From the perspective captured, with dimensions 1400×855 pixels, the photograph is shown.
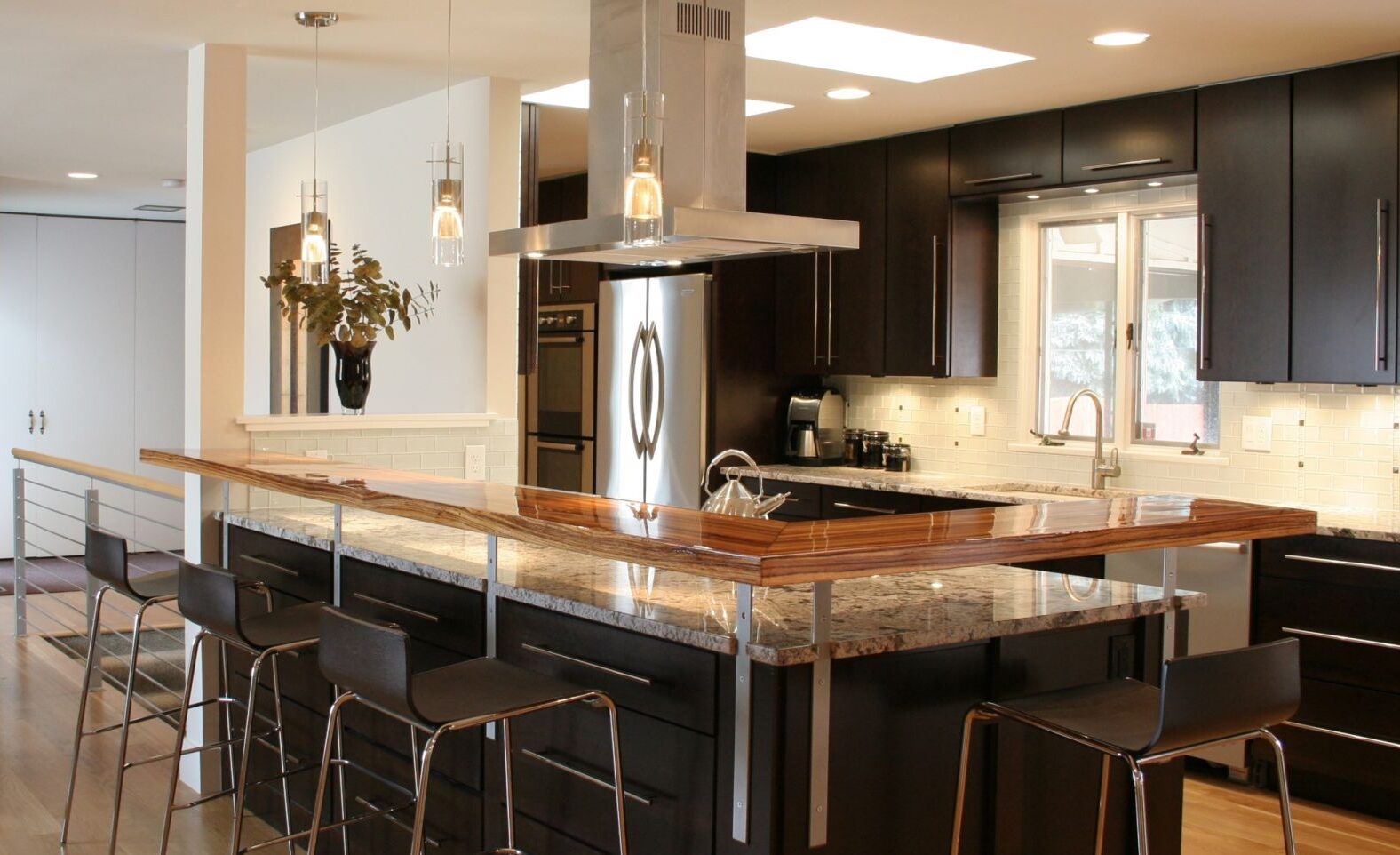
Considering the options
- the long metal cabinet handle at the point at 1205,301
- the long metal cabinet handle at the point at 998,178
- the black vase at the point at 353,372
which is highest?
the long metal cabinet handle at the point at 998,178

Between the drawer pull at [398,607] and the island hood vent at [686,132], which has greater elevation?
the island hood vent at [686,132]

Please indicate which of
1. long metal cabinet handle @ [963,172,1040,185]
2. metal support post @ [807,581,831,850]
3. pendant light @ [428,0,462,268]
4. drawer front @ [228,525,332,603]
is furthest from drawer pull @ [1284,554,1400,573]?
drawer front @ [228,525,332,603]

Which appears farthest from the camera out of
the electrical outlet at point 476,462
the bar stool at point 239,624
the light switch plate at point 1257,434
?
the light switch plate at point 1257,434

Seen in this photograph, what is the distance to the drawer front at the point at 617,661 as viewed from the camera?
247 centimetres

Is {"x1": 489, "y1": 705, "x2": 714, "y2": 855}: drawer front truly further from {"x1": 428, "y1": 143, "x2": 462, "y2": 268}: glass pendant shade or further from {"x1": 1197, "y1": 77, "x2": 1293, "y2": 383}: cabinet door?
{"x1": 1197, "y1": 77, "x2": 1293, "y2": 383}: cabinet door

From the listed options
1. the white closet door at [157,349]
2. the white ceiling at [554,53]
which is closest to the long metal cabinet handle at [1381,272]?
the white ceiling at [554,53]

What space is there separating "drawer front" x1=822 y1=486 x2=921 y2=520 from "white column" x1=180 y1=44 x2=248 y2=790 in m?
2.38

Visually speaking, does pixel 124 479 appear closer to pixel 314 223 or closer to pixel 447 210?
pixel 314 223

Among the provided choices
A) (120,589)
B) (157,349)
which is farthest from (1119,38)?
(157,349)

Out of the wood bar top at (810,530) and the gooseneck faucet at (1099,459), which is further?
the gooseneck faucet at (1099,459)

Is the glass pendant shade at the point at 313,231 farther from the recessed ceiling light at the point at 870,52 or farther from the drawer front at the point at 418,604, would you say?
the recessed ceiling light at the point at 870,52

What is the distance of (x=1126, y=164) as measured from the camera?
5.03 m

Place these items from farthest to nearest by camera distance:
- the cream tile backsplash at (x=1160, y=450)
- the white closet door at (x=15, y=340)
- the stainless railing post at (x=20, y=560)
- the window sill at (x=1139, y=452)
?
the white closet door at (x=15, y=340) → the stainless railing post at (x=20, y=560) → the window sill at (x=1139, y=452) → the cream tile backsplash at (x=1160, y=450)

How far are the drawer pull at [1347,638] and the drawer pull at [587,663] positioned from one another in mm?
2684
